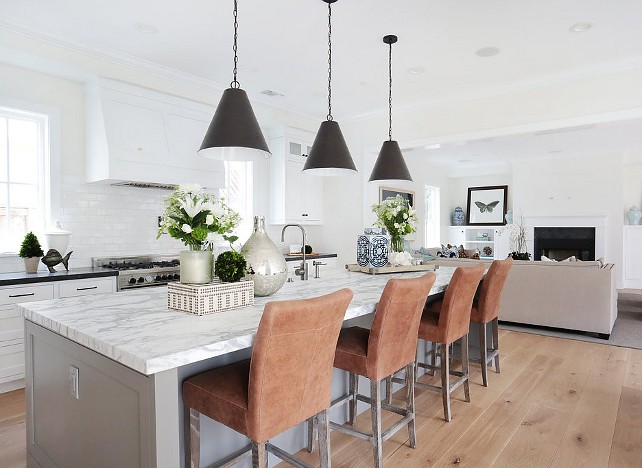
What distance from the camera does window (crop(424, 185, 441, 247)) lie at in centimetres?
1016

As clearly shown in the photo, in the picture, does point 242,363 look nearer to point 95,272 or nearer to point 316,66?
point 95,272

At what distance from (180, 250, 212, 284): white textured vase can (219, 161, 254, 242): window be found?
3.77 meters

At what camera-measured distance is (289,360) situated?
1.40m

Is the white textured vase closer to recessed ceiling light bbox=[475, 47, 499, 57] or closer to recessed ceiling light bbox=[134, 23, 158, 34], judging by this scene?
recessed ceiling light bbox=[134, 23, 158, 34]

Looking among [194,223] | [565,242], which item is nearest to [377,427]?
[194,223]

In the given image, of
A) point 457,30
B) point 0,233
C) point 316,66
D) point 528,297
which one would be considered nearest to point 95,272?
point 0,233

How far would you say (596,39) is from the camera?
11.9 ft

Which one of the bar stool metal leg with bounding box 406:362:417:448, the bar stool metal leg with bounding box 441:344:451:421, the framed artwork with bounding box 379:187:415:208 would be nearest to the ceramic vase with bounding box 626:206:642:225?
the framed artwork with bounding box 379:187:415:208

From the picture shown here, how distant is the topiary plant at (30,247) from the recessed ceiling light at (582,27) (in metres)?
4.86

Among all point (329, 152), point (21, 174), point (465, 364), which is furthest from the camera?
point (21, 174)

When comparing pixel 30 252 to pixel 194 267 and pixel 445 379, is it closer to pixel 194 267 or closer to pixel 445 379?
pixel 194 267

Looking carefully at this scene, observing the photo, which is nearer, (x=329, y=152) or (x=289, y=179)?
(x=329, y=152)

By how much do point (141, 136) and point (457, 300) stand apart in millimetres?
3317

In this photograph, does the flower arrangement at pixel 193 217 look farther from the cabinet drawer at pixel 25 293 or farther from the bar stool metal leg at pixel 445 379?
the cabinet drawer at pixel 25 293
